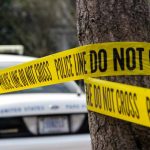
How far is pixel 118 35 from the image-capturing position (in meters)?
3.06

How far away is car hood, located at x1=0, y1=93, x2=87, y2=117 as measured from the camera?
19.4 ft

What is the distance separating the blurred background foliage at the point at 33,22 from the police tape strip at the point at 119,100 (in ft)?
57.5

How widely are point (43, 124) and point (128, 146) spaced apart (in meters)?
3.10

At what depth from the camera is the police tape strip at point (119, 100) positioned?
8.96 ft

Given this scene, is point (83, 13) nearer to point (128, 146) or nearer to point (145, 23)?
point (145, 23)

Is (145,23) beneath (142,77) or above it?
above

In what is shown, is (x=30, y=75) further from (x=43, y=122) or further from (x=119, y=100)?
(x=43, y=122)

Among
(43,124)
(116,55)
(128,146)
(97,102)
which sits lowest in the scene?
(43,124)

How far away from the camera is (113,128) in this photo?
3.04m

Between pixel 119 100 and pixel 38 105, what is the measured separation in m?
3.15

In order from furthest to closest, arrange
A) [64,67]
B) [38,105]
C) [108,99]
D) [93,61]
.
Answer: [38,105] < [64,67] < [93,61] < [108,99]

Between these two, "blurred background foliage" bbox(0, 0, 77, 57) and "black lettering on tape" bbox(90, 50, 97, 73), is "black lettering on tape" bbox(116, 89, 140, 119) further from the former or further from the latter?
"blurred background foliage" bbox(0, 0, 77, 57)

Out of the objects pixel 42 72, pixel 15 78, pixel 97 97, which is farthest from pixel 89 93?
pixel 15 78

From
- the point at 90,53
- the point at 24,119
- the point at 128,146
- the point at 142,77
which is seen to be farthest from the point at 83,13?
the point at 24,119
